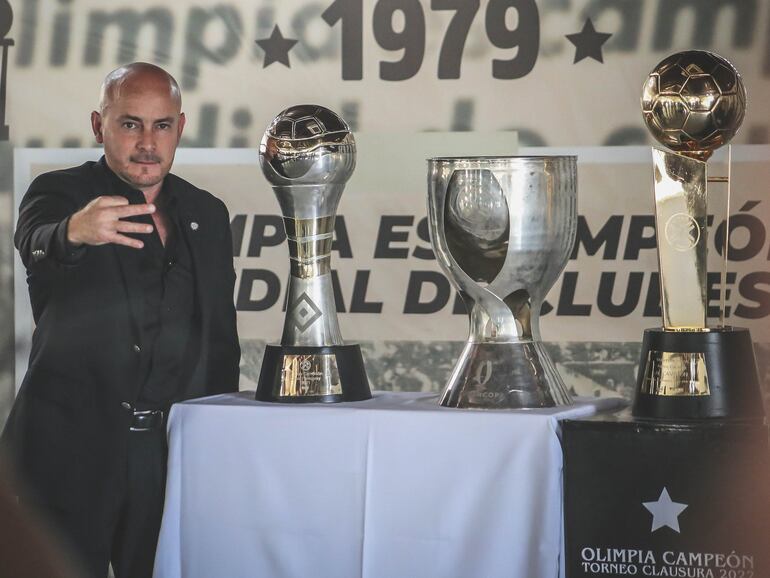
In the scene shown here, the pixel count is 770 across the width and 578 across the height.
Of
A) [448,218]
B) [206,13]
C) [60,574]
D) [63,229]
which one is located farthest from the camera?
[206,13]

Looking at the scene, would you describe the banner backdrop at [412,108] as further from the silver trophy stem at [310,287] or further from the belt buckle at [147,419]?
the silver trophy stem at [310,287]

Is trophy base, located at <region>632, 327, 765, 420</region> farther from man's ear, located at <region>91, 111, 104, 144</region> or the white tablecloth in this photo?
man's ear, located at <region>91, 111, 104, 144</region>

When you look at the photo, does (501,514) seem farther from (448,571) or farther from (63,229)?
(63,229)

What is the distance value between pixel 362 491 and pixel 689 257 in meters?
0.49

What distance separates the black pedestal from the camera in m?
1.19

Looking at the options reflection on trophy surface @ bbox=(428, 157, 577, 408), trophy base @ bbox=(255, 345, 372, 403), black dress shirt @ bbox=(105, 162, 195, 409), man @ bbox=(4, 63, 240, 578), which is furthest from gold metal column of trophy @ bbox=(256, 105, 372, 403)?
black dress shirt @ bbox=(105, 162, 195, 409)

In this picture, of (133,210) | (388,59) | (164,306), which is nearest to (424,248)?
(388,59)

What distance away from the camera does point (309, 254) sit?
148 cm

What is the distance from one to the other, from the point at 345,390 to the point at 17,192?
192 cm

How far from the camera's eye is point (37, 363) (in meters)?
2.04

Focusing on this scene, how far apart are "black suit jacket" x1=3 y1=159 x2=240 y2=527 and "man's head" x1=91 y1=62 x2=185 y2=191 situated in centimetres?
6

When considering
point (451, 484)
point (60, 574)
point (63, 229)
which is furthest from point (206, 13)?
point (60, 574)

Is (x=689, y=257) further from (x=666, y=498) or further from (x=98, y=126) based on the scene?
(x=98, y=126)

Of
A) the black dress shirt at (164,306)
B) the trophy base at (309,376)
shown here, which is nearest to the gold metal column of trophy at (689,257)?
the trophy base at (309,376)
